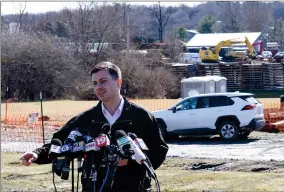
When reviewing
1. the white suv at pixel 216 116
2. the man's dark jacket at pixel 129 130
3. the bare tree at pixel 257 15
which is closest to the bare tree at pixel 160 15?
the bare tree at pixel 257 15

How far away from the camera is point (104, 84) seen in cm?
523

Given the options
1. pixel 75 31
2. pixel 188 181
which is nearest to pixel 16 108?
pixel 75 31

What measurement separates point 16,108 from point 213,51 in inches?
1618

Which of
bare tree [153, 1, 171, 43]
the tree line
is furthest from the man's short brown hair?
bare tree [153, 1, 171, 43]

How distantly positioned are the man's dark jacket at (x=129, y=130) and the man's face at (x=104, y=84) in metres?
0.20

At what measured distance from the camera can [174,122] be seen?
957 inches

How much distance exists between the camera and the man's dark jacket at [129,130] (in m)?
5.26

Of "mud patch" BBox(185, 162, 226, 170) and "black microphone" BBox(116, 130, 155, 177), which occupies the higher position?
"black microphone" BBox(116, 130, 155, 177)

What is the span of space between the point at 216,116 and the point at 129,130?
18961mm

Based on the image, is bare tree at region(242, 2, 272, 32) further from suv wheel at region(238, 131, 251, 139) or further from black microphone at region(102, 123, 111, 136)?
black microphone at region(102, 123, 111, 136)

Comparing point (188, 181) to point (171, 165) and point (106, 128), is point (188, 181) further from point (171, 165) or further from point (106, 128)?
point (106, 128)

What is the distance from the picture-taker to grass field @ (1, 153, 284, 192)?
11.3 metres

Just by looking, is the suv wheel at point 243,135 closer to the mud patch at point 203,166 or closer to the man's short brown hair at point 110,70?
the mud patch at point 203,166

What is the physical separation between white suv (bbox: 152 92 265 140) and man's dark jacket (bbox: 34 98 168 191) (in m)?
18.6
